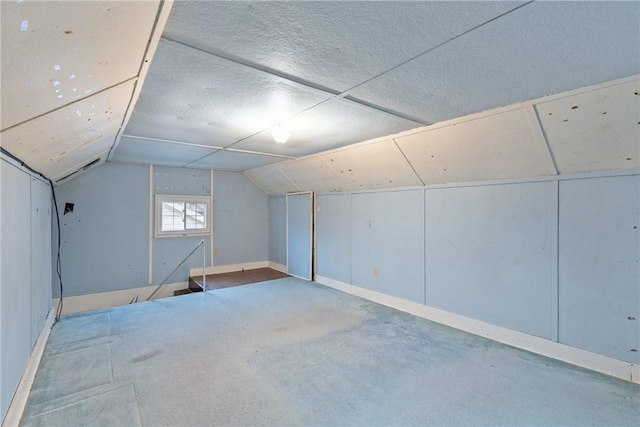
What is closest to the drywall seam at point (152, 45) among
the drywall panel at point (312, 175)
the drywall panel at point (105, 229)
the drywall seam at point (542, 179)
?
the drywall panel at point (312, 175)

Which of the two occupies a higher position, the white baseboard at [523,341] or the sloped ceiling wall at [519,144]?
the sloped ceiling wall at [519,144]

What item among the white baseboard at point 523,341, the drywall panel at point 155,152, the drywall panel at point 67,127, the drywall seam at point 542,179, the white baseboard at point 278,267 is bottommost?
the white baseboard at point 523,341

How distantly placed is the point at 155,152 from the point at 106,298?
258 cm

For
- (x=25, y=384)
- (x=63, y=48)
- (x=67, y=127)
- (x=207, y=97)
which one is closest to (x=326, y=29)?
(x=63, y=48)

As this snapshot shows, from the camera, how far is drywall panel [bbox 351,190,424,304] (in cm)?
380

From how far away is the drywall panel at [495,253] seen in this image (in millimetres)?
2744

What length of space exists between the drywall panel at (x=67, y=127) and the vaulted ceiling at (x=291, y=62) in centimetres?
1

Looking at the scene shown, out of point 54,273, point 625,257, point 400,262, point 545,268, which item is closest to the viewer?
point 625,257

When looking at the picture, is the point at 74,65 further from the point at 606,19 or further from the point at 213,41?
the point at 606,19

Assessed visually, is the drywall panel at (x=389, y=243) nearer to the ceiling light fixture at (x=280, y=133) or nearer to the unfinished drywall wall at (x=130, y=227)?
the ceiling light fixture at (x=280, y=133)

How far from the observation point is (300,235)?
5723 millimetres

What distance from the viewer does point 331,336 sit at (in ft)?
10.3

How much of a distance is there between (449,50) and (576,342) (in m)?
2.68

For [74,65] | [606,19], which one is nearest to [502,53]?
[606,19]
